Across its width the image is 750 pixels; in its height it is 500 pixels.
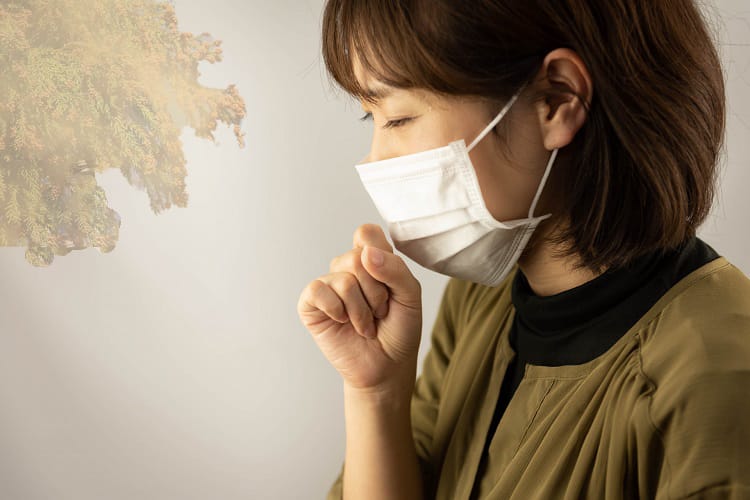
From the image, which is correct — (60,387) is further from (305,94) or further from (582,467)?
(582,467)

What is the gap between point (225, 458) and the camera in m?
1.64

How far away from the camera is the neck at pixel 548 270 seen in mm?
997

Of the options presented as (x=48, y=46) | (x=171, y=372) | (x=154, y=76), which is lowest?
(x=171, y=372)

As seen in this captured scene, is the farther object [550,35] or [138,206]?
[138,206]

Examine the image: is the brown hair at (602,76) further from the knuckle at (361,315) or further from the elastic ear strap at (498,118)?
the knuckle at (361,315)

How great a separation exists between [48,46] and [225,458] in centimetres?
95

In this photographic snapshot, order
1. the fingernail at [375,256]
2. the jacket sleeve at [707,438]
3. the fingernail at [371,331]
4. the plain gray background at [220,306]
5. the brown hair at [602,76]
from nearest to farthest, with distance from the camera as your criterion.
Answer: the jacket sleeve at [707,438] → the brown hair at [602,76] → the fingernail at [375,256] → the fingernail at [371,331] → the plain gray background at [220,306]

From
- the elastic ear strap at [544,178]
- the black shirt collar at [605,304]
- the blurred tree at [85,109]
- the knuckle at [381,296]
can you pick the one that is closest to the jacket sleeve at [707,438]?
the black shirt collar at [605,304]

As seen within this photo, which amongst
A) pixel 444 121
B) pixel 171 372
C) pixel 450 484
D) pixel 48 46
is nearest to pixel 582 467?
pixel 450 484

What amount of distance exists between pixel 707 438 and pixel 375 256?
459 millimetres

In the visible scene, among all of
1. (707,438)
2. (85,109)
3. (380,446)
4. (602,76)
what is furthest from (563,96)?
(85,109)

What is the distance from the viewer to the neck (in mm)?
997

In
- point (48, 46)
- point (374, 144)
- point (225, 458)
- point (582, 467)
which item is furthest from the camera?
point (225, 458)

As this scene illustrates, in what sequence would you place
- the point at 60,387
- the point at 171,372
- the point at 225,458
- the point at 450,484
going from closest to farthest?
1. the point at 450,484
2. the point at 60,387
3. the point at 171,372
4. the point at 225,458
